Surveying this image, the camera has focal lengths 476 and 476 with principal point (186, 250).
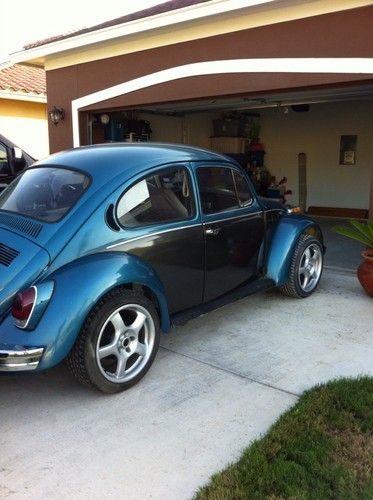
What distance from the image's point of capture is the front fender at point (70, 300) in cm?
285

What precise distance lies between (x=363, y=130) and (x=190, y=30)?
20.3 feet

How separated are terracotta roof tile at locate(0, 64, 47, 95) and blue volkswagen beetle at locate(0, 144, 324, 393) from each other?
31.9 ft

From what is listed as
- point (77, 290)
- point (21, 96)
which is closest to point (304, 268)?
point (77, 290)

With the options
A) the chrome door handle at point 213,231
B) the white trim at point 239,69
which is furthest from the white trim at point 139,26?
the chrome door handle at point 213,231

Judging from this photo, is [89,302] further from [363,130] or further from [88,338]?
[363,130]

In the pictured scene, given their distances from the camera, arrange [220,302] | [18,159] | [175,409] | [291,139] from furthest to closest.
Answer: [291,139] < [18,159] < [220,302] < [175,409]

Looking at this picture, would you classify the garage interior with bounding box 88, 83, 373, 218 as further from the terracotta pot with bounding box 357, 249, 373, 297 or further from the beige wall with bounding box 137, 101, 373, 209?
the terracotta pot with bounding box 357, 249, 373, 297

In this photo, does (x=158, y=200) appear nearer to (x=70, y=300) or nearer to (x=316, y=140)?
(x=70, y=300)

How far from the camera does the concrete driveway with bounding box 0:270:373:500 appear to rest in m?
2.48

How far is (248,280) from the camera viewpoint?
180 inches

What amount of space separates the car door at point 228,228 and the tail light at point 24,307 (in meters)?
1.56

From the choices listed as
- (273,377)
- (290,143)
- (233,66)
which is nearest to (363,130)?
(290,143)

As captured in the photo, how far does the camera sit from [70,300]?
2926mm

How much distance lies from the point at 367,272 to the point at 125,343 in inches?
119
